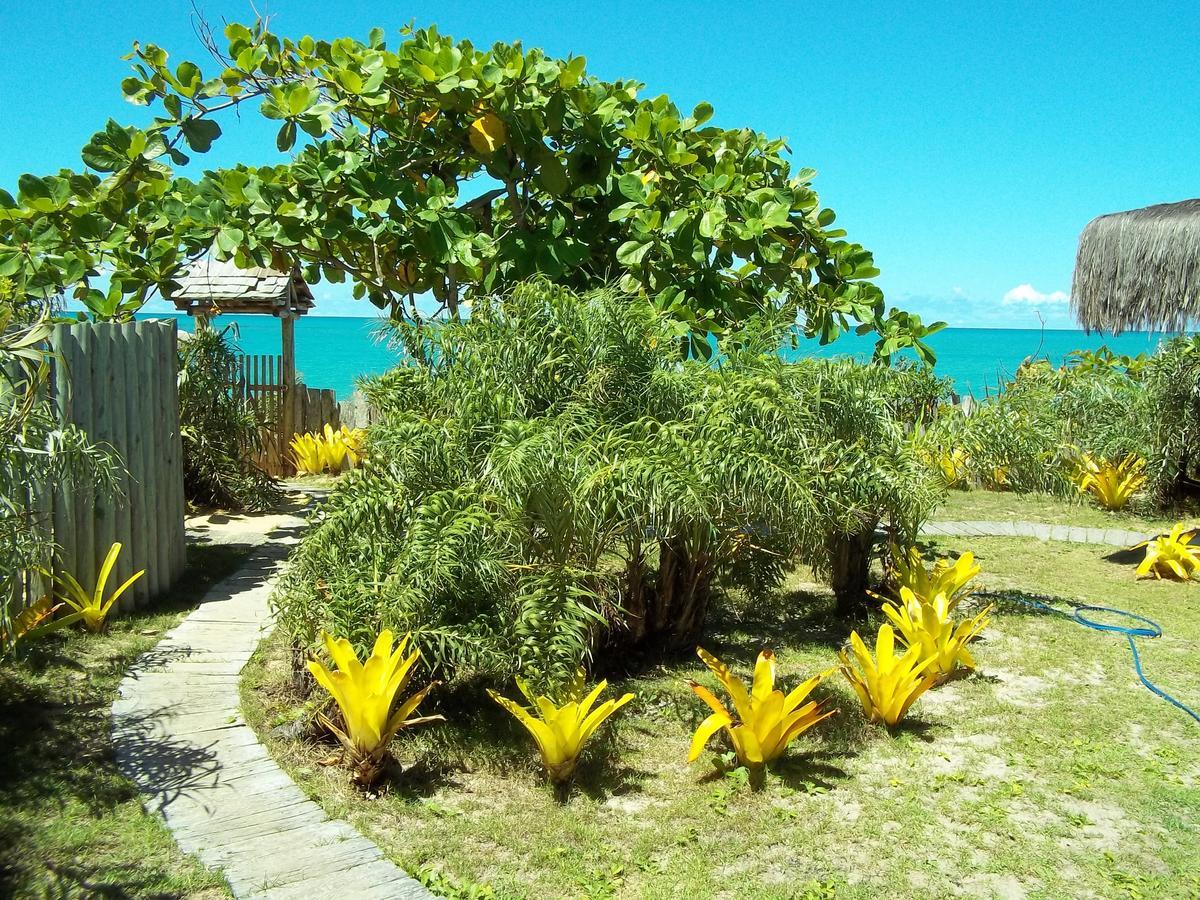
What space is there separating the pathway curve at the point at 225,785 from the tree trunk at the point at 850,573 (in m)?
3.75

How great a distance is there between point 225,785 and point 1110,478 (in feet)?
34.8

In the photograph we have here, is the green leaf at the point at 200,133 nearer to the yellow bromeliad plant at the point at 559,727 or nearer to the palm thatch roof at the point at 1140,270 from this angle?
the yellow bromeliad plant at the point at 559,727

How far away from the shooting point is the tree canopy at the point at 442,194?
5.88 m

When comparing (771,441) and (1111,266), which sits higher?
(1111,266)

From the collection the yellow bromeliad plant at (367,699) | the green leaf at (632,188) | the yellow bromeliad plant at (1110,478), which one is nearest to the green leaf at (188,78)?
Result: the green leaf at (632,188)

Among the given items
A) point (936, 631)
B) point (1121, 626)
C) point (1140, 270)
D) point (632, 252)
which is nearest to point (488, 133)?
point (632, 252)

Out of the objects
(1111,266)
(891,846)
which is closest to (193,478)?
(891,846)

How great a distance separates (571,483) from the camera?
13.6 ft

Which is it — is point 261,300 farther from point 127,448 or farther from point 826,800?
point 826,800

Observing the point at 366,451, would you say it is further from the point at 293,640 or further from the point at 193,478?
the point at 193,478

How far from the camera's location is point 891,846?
342cm

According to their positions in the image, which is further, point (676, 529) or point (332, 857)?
point (676, 529)

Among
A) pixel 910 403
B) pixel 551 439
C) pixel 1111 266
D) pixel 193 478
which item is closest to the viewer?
pixel 551 439

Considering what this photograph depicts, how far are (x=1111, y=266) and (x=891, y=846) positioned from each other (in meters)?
12.1
